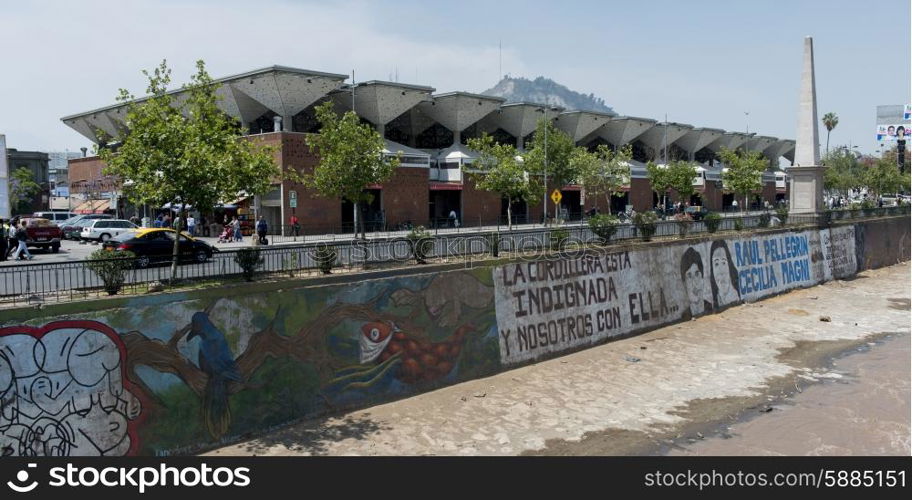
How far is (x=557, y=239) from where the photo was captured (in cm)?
2569

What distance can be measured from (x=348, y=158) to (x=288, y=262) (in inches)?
718

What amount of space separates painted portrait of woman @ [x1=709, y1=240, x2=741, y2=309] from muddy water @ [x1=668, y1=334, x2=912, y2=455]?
9.00m

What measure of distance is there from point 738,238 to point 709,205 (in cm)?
6099

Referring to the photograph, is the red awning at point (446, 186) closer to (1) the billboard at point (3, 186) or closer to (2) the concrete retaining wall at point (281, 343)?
(2) the concrete retaining wall at point (281, 343)

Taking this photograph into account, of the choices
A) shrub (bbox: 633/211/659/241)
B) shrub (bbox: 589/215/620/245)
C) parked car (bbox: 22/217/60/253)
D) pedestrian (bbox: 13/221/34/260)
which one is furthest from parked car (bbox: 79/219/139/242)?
shrub (bbox: 633/211/659/241)

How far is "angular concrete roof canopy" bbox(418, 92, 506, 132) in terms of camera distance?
203 feet

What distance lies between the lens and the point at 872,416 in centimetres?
1923

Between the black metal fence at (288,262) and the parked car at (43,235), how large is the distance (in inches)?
906

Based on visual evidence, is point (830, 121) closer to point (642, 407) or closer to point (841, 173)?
point (841, 173)

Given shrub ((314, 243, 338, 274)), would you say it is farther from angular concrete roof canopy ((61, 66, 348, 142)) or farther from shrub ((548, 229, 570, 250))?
angular concrete roof canopy ((61, 66, 348, 142))

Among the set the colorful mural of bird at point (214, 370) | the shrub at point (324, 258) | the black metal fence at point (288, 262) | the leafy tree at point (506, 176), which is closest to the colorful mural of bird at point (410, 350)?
the shrub at point (324, 258)

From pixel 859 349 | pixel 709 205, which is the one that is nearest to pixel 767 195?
pixel 709 205

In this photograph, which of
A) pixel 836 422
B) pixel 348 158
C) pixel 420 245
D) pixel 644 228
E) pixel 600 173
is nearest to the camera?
pixel 836 422

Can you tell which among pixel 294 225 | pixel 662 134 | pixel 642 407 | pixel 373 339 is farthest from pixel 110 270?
pixel 662 134
